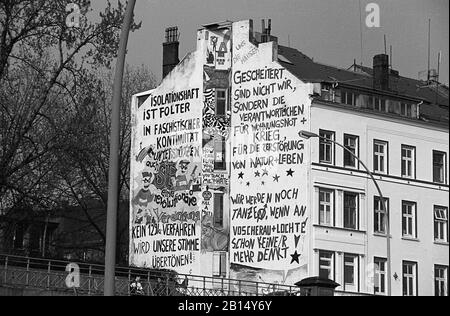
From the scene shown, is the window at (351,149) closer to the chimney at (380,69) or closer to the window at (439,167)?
the chimney at (380,69)

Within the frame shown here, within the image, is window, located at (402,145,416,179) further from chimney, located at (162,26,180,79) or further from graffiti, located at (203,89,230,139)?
chimney, located at (162,26,180,79)

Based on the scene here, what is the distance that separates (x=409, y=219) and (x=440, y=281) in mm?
1007

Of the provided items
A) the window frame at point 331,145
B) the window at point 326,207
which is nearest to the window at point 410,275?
the window at point 326,207

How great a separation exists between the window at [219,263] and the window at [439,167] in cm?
352

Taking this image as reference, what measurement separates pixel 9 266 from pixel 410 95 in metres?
5.98

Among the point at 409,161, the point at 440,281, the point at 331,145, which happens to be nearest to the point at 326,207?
the point at 331,145

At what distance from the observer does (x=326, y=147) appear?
15094mm

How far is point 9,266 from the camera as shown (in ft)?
52.2

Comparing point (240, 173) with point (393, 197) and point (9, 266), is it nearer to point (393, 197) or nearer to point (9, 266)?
point (393, 197)

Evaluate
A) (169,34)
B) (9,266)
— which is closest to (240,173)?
(169,34)

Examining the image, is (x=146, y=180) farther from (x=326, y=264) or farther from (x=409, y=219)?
(x=409, y=219)

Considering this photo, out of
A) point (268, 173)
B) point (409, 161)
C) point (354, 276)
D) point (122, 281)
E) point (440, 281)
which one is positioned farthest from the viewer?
point (122, 281)
